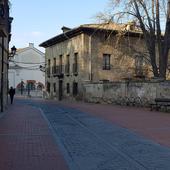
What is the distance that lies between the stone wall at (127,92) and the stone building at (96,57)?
2.45 m

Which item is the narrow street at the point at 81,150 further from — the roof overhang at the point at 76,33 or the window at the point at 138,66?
the window at the point at 138,66

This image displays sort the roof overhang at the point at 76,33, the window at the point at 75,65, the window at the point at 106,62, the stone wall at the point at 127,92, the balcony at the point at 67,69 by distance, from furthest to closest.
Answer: the balcony at the point at 67,69 → the window at the point at 75,65 → the window at the point at 106,62 → the roof overhang at the point at 76,33 → the stone wall at the point at 127,92

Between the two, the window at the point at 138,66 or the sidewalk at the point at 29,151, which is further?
the window at the point at 138,66

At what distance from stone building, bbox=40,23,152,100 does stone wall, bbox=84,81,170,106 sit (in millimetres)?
2452

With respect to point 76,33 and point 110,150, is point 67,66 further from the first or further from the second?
point 110,150

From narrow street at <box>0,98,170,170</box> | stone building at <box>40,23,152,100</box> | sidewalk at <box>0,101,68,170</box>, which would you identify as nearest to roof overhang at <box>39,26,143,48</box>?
stone building at <box>40,23,152,100</box>

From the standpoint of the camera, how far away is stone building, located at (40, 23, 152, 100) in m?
42.8

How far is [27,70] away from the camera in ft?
272

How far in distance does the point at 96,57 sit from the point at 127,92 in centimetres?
1123

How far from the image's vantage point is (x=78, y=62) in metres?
43.9

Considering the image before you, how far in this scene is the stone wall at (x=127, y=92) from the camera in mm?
27817

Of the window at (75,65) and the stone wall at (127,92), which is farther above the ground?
the window at (75,65)

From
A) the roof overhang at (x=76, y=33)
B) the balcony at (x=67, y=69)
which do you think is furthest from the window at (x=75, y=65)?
the roof overhang at (x=76, y=33)

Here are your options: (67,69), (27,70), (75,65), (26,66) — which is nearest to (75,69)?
(75,65)
